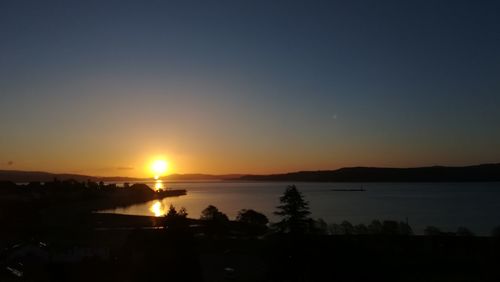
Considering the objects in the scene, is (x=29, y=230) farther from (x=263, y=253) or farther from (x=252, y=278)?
(x=252, y=278)

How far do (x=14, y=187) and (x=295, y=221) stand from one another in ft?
370

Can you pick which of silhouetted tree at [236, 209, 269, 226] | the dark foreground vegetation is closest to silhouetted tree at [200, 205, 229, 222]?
silhouetted tree at [236, 209, 269, 226]

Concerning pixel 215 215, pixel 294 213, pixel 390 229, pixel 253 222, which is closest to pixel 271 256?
pixel 294 213

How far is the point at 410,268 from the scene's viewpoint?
26984mm

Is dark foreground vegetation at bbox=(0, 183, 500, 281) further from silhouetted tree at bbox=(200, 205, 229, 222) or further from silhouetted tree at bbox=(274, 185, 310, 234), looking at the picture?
silhouetted tree at bbox=(200, 205, 229, 222)

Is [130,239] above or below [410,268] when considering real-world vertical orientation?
above

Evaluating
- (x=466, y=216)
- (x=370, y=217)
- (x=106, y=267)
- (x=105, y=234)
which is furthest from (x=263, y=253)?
(x=466, y=216)

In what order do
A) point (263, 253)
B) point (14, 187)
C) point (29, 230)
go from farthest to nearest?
1. point (14, 187)
2. point (29, 230)
3. point (263, 253)

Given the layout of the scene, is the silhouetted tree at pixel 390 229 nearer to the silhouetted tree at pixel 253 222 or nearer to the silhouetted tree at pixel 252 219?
the silhouetted tree at pixel 253 222

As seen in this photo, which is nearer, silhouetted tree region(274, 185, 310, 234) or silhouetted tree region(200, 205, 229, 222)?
silhouetted tree region(274, 185, 310, 234)

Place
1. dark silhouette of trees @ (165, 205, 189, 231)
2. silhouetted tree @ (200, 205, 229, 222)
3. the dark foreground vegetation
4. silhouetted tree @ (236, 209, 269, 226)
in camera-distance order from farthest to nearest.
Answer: silhouetted tree @ (236, 209, 269, 226) < silhouetted tree @ (200, 205, 229, 222) < dark silhouette of trees @ (165, 205, 189, 231) < the dark foreground vegetation

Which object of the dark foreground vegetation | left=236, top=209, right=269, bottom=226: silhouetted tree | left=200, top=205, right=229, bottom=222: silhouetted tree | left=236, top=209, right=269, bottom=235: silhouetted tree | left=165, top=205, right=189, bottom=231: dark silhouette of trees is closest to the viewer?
the dark foreground vegetation

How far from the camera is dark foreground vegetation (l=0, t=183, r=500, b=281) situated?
14.0 meters

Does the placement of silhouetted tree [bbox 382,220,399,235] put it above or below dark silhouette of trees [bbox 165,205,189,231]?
below
